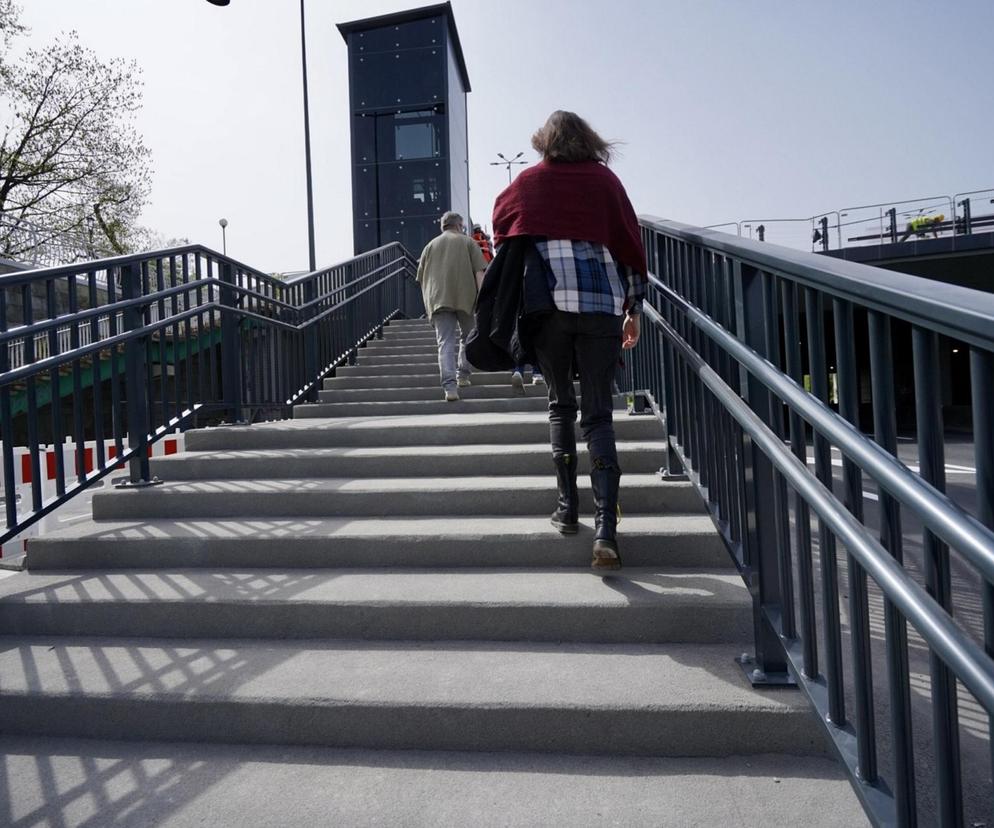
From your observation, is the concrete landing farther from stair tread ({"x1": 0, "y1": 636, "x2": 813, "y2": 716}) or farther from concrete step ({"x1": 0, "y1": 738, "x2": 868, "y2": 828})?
concrete step ({"x1": 0, "y1": 738, "x2": 868, "y2": 828})

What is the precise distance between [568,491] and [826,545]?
1.60 meters

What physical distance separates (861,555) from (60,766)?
2.39 m

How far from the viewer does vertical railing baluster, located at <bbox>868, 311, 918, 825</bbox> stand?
53.4 inches

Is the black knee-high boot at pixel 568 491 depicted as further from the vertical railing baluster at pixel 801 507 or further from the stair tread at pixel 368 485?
the vertical railing baluster at pixel 801 507

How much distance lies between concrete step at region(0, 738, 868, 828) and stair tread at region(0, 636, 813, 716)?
161 millimetres

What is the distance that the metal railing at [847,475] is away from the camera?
1129 millimetres

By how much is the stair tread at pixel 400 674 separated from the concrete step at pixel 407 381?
3.74 metres

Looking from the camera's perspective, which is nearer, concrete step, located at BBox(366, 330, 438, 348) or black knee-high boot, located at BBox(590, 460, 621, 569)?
black knee-high boot, located at BBox(590, 460, 621, 569)

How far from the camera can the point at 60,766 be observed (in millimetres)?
2285

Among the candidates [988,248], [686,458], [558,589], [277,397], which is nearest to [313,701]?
[558,589]

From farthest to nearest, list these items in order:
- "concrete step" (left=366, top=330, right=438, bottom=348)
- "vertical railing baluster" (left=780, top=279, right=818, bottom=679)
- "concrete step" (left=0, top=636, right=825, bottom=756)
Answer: "concrete step" (left=366, top=330, right=438, bottom=348) → "concrete step" (left=0, top=636, right=825, bottom=756) → "vertical railing baluster" (left=780, top=279, right=818, bottom=679)

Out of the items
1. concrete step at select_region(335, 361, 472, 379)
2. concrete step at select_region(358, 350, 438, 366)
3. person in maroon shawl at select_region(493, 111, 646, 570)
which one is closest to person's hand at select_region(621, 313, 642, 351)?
person in maroon shawl at select_region(493, 111, 646, 570)

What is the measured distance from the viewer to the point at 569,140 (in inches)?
121

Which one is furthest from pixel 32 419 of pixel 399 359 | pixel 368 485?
pixel 399 359
